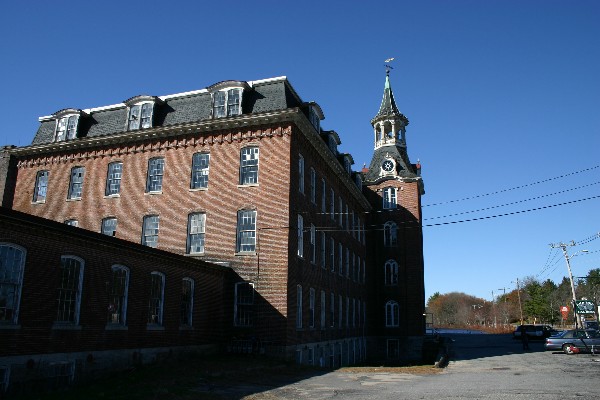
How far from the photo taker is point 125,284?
58.2 feet

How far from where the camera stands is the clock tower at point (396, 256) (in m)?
44.3

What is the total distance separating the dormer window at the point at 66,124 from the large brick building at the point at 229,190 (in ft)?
0.23

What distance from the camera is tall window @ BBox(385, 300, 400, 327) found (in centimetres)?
4506

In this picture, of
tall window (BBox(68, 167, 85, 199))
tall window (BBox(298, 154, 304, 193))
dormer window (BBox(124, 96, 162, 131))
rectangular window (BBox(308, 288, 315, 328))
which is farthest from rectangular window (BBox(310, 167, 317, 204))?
tall window (BBox(68, 167, 85, 199))

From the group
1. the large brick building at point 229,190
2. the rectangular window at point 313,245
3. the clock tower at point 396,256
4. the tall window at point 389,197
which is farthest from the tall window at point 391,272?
the rectangular window at point 313,245

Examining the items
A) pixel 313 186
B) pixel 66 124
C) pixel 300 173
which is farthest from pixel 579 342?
pixel 66 124

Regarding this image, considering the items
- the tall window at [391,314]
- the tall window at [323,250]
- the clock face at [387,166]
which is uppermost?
the clock face at [387,166]

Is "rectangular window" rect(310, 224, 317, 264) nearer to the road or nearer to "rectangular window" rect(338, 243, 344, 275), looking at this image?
"rectangular window" rect(338, 243, 344, 275)

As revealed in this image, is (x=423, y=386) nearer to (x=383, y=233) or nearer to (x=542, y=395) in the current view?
(x=542, y=395)

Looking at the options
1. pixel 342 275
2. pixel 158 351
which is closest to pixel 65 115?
pixel 158 351

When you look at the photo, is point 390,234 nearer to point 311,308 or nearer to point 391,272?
point 391,272

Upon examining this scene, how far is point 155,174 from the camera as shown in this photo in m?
27.9

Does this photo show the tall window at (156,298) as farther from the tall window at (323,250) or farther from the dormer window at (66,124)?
the dormer window at (66,124)

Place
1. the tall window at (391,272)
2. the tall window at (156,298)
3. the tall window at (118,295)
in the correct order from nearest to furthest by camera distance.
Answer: the tall window at (118,295), the tall window at (156,298), the tall window at (391,272)
